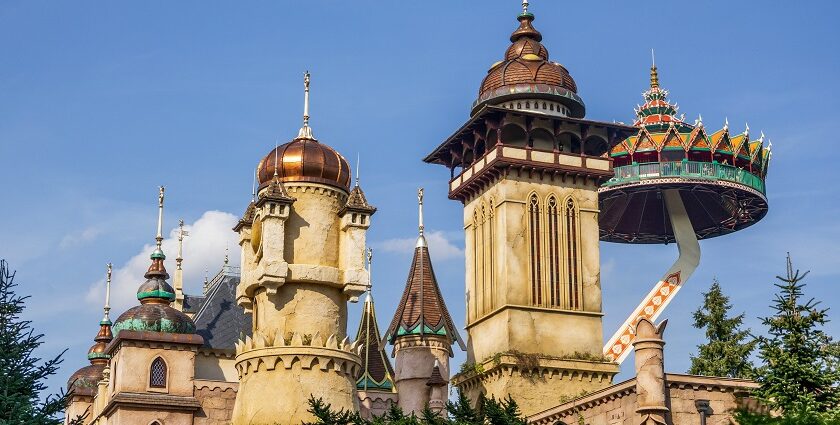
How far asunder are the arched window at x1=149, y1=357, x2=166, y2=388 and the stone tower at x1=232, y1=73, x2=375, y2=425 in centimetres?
1059

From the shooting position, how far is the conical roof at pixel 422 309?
168 feet

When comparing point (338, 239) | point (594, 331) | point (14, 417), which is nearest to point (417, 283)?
point (594, 331)

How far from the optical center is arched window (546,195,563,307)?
5453 cm

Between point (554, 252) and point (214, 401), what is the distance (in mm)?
16159

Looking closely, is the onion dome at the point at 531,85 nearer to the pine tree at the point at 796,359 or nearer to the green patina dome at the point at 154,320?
the green patina dome at the point at 154,320

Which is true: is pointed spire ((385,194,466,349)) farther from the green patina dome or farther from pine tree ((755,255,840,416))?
pine tree ((755,255,840,416))

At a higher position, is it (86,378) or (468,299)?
(468,299)

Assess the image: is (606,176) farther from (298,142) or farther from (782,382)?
(782,382)

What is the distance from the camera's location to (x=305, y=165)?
35.0m

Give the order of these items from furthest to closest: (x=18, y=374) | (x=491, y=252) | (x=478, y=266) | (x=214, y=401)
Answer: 1. (x=478, y=266)
2. (x=491, y=252)
3. (x=214, y=401)
4. (x=18, y=374)

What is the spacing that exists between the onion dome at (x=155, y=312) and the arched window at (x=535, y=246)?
14260 millimetres

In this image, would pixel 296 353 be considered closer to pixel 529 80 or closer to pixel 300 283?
pixel 300 283

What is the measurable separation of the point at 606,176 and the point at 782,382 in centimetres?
2876

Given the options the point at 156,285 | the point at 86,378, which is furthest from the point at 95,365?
the point at 156,285
